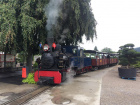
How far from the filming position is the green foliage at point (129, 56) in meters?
11.5

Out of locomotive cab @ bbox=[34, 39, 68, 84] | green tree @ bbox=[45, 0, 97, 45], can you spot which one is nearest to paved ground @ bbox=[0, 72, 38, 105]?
locomotive cab @ bbox=[34, 39, 68, 84]

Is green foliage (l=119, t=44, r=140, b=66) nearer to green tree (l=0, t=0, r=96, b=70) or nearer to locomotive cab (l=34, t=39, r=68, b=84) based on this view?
green tree (l=0, t=0, r=96, b=70)

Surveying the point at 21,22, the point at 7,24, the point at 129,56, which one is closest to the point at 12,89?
the point at 7,24

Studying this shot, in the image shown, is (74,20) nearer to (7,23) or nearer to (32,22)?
(32,22)

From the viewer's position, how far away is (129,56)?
1195 cm

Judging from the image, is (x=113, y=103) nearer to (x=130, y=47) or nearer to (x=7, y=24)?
(x=7, y=24)

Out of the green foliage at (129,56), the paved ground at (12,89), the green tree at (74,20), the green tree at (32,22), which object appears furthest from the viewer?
the green foliage at (129,56)

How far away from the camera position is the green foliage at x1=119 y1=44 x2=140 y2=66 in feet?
37.7

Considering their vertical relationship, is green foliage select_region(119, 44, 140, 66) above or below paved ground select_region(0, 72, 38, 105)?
above

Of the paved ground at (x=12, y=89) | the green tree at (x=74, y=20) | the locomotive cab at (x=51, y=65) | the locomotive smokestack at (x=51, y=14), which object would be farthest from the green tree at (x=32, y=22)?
the paved ground at (x=12, y=89)

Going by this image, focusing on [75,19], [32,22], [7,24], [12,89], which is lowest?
[12,89]

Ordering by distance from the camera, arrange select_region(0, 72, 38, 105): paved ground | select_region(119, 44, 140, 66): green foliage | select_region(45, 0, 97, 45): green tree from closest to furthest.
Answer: select_region(0, 72, 38, 105): paved ground, select_region(45, 0, 97, 45): green tree, select_region(119, 44, 140, 66): green foliage

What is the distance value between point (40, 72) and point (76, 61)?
3.56 m

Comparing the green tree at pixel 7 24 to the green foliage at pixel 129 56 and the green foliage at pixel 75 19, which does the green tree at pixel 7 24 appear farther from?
the green foliage at pixel 129 56
